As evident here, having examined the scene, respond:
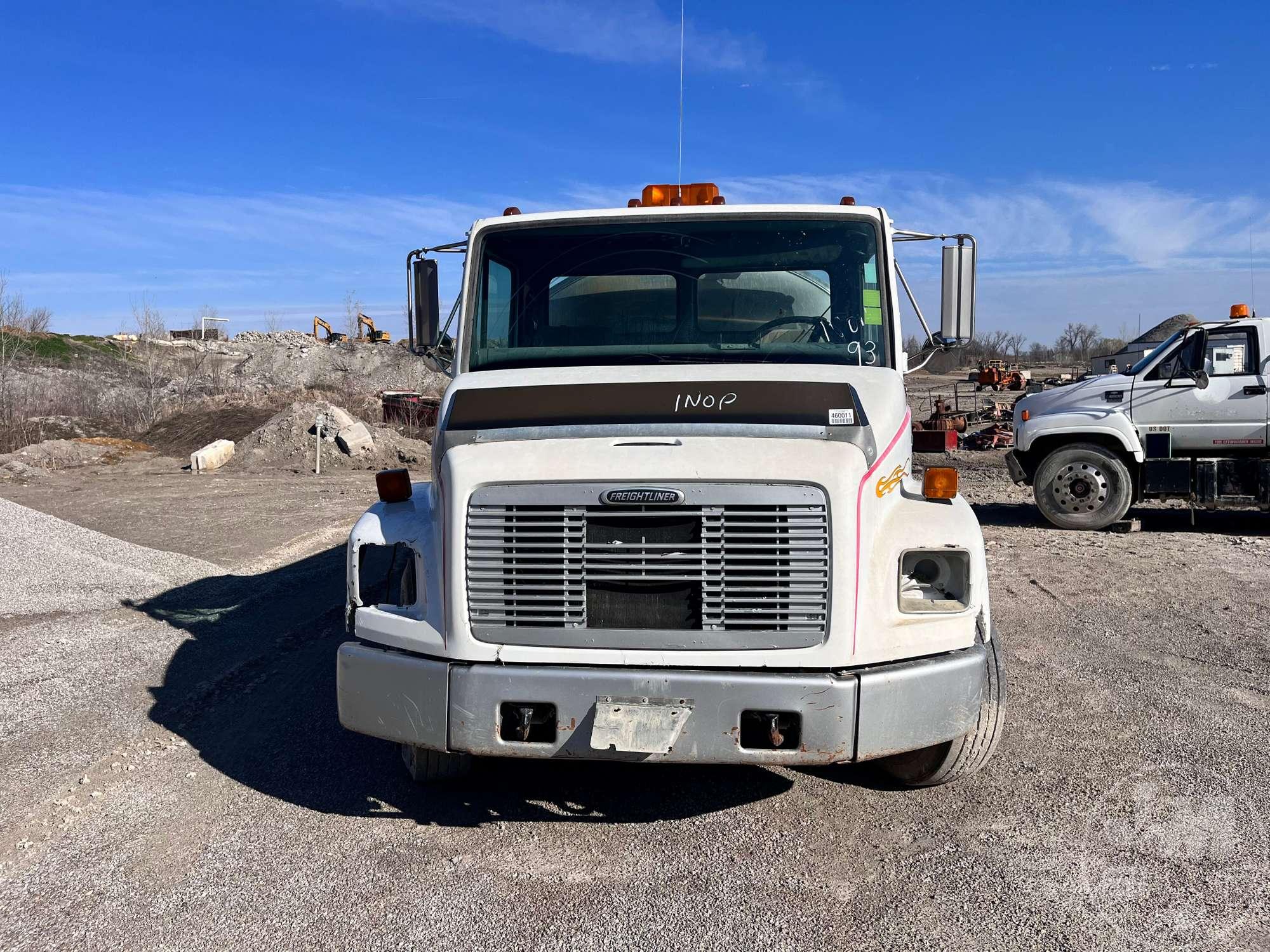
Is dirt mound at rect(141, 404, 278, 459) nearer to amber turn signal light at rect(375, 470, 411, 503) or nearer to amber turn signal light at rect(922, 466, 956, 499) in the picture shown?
amber turn signal light at rect(375, 470, 411, 503)

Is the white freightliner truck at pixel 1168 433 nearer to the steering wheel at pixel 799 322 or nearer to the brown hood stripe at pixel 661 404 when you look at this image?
the steering wheel at pixel 799 322

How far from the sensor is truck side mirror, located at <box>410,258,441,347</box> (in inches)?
203

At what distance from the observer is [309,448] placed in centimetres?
2075

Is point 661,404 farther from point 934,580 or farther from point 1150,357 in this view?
point 1150,357

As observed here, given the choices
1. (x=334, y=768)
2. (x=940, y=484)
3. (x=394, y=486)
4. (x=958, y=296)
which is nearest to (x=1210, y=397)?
(x=958, y=296)

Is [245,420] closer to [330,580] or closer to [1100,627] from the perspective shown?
[330,580]

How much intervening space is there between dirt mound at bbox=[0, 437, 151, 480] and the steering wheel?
1791cm

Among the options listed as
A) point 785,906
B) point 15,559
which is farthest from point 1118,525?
point 15,559

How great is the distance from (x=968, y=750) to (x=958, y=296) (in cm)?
224

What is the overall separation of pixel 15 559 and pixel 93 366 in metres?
40.0

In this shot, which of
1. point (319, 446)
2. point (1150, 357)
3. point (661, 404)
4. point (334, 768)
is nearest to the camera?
point (661, 404)

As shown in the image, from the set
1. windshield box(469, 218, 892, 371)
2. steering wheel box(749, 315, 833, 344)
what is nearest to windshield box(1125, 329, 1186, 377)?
windshield box(469, 218, 892, 371)

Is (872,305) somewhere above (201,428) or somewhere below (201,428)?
above

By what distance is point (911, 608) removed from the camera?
11.8 feet
